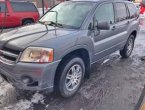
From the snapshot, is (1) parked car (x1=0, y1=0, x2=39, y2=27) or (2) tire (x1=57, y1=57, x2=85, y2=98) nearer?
(2) tire (x1=57, y1=57, x2=85, y2=98)

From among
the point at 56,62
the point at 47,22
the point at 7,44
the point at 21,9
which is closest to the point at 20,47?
the point at 7,44

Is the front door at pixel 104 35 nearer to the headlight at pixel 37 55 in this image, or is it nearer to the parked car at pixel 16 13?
the headlight at pixel 37 55

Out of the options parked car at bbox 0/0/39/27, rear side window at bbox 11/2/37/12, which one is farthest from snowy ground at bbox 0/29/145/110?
rear side window at bbox 11/2/37/12

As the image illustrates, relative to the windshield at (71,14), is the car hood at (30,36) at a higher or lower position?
lower

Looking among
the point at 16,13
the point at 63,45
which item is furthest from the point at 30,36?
the point at 16,13

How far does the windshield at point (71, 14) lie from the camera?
4.32m

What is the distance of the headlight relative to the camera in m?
3.30

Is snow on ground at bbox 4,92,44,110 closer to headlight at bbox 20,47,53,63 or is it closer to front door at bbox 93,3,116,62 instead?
headlight at bbox 20,47,53,63

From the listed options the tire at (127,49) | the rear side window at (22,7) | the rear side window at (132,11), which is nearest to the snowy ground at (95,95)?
the tire at (127,49)

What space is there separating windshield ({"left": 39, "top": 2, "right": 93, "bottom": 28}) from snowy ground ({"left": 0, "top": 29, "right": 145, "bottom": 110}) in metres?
1.36

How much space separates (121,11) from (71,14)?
5.52 feet

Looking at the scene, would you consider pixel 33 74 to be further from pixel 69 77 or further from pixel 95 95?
pixel 95 95

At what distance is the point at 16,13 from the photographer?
37.1ft

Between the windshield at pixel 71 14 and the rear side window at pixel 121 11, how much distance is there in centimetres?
106
